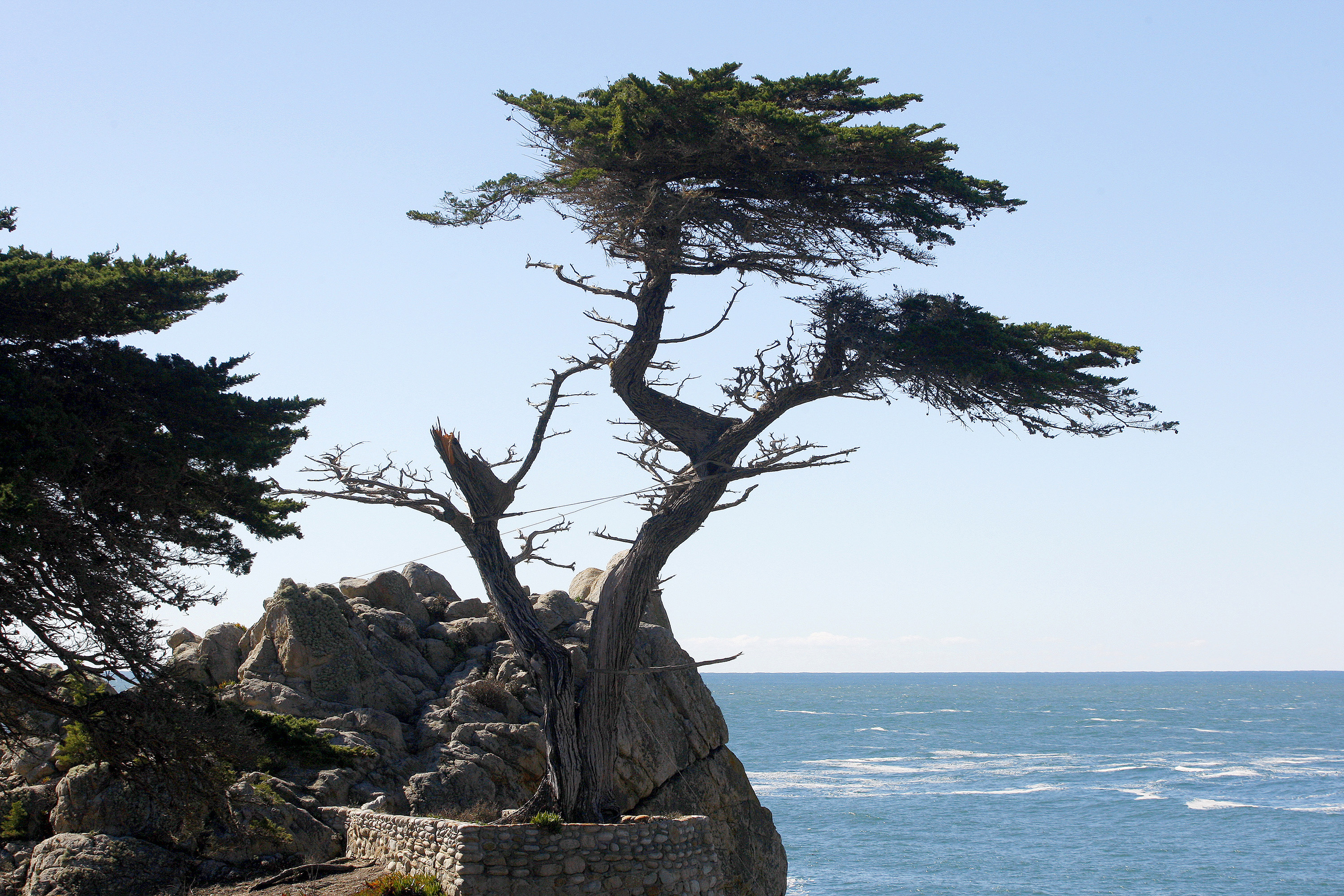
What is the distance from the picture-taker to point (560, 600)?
71.8 feet

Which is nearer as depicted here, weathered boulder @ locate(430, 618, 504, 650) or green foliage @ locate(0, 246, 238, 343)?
green foliage @ locate(0, 246, 238, 343)

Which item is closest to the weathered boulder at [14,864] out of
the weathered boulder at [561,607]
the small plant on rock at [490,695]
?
the small plant on rock at [490,695]

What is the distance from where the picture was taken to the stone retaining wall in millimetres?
12047

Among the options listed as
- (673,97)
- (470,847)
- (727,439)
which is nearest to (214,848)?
(470,847)

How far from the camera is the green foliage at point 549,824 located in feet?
40.8

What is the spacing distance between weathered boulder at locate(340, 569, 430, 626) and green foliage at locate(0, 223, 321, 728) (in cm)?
979

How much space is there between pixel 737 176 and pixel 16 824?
12.9m

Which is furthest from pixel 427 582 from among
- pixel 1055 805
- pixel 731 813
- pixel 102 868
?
pixel 1055 805

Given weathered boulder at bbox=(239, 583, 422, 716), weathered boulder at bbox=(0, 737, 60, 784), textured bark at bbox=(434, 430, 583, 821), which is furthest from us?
weathered boulder at bbox=(239, 583, 422, 716)

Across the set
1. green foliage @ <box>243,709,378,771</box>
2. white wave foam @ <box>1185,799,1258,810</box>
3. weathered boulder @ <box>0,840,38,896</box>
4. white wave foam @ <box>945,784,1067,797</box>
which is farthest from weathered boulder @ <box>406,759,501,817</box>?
white wave foam @ <box>1185,799,1258,810</box>

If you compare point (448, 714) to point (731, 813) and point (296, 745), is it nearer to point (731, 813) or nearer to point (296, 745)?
point (296, 745)

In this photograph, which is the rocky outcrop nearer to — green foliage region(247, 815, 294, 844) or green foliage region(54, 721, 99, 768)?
green foliage region(247, 815, 294, 844)

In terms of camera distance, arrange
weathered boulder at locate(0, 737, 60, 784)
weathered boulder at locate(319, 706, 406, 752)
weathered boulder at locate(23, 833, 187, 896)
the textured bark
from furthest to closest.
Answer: weathered boulder at locate(319, 706, 406, 752), weathered boulder at locate(0, 737, 60, 784), the textured bark, weathered boulder at locate(23, 833, 187, 896)

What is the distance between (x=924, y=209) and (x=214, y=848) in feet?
40.7
